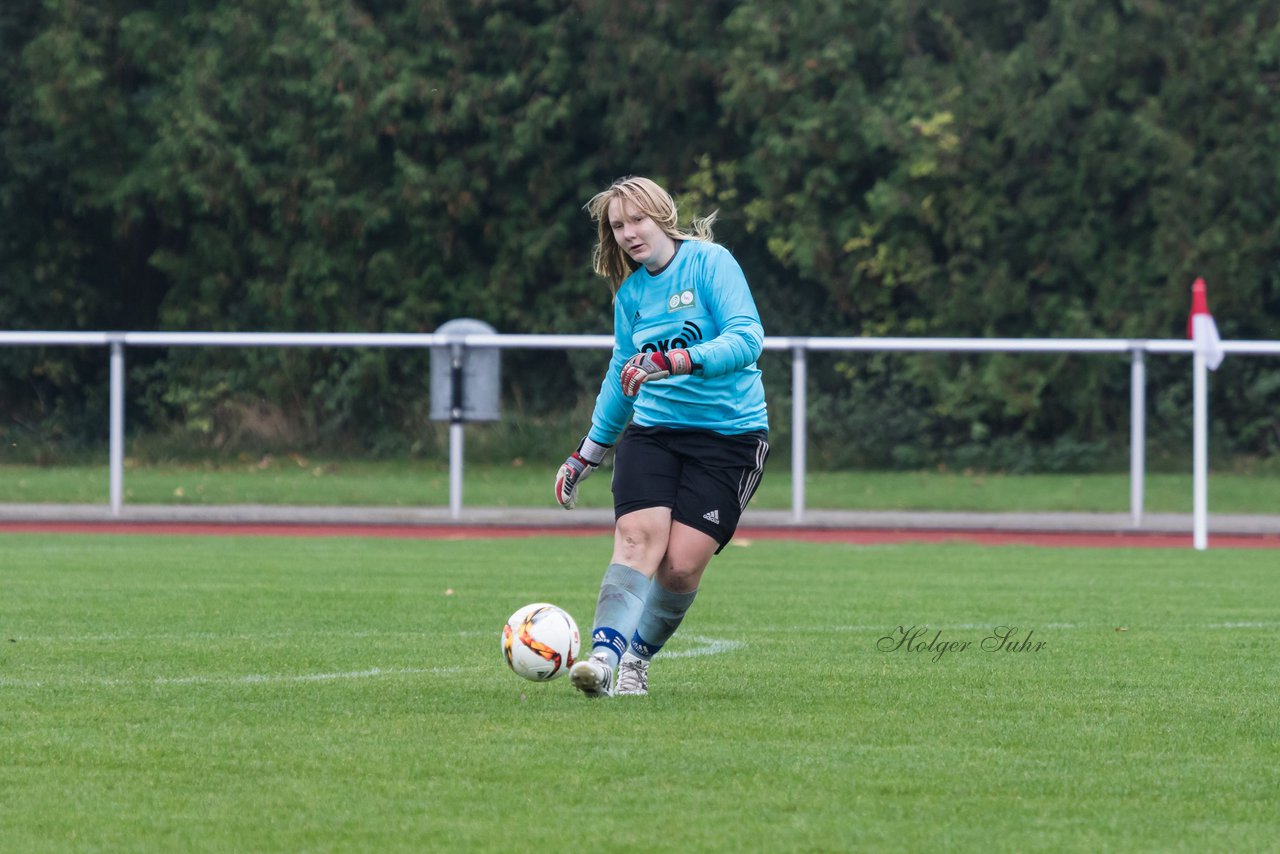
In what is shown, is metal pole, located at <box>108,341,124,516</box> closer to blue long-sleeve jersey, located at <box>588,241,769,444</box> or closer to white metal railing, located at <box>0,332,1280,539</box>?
white metal railing, located at <box>0,332,1280,539</box>

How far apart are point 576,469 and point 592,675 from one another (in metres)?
0.90

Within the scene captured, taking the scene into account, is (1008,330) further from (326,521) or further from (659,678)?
(659,678)

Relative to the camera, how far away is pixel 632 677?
257 inches

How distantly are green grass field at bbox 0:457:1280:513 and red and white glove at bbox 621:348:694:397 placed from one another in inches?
535

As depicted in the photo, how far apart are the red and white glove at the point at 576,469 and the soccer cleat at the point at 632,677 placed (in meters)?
0.58

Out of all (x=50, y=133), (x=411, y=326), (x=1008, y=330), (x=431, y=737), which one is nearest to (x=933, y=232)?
(x=1008, y=330)

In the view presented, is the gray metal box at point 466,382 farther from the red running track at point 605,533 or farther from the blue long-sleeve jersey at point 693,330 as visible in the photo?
the blue long-sleeve jersey at point 693,330

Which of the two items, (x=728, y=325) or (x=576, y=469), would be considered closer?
(x=728, y=325)

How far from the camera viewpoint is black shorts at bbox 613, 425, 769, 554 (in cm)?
643

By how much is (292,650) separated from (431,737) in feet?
7.97

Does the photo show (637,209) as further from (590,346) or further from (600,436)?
(590,346)

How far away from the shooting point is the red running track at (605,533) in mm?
16516

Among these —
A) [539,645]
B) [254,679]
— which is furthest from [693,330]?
[254,679]

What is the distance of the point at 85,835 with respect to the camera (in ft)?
14.1
